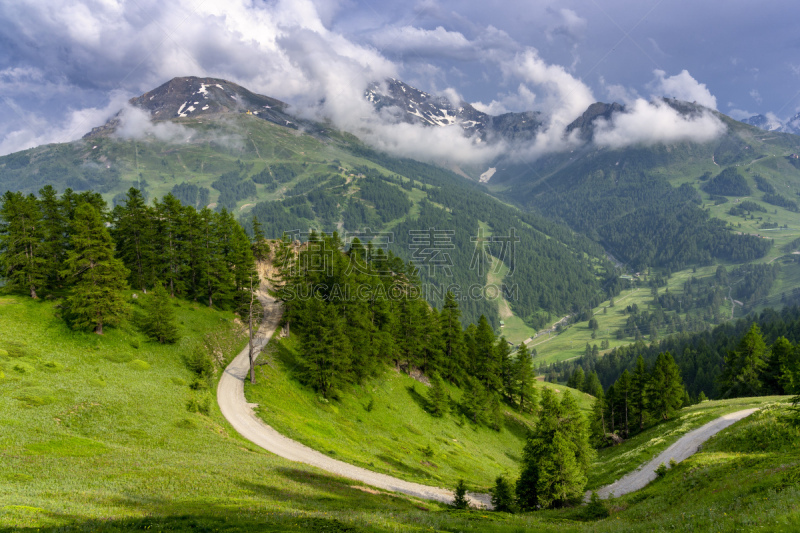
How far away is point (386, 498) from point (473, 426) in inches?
1791

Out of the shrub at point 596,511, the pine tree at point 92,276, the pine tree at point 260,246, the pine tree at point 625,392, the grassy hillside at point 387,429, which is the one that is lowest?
the grassy hillside at point 387,429

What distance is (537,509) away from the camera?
121 ft

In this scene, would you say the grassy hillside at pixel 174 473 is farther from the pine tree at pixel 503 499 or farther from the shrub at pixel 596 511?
the pine tree at pixel 503 499

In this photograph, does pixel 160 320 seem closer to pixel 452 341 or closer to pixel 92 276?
pixel 92 276

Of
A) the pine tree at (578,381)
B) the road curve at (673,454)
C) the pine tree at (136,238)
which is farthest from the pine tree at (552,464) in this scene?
the pine tree at (578,381)

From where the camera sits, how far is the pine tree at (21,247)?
50.2 m

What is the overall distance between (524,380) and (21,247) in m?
90.7

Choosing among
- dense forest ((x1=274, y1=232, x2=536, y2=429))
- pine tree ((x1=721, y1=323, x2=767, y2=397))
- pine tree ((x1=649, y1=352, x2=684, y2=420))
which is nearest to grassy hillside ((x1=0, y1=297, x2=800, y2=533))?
dense forest ((x1=274, y1=232, x2=536, y2=429))

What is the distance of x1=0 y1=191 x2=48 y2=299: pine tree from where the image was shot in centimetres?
5019

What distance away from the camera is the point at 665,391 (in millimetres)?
69188

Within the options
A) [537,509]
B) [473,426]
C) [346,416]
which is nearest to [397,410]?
[346,416]

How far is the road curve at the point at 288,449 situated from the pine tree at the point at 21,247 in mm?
27789

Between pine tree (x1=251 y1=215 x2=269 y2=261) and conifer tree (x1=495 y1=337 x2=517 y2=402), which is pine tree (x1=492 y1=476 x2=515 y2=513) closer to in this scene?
conifer tree (x1=495 y1=337 x2=517 y2=402)

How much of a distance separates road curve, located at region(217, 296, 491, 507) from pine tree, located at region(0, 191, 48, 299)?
27.8 metres
